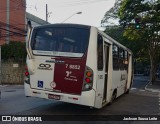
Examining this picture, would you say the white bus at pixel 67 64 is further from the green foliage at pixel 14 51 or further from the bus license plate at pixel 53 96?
the green foliage at pixel 14 51

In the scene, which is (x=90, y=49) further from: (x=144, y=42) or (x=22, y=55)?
(x=144, y=42)

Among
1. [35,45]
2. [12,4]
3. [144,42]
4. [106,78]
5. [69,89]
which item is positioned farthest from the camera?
[12,4]

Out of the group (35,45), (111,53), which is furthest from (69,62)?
(111,53)

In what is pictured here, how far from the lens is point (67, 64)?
32.7 ft

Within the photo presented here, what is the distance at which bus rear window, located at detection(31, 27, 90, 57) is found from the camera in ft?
32.9

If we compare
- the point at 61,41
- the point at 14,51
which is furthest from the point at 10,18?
the point at 61,41

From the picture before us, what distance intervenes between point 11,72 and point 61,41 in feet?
78.3

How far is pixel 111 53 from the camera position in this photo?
12.2 meters

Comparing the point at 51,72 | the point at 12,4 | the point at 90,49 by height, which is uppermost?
the point at 12,4

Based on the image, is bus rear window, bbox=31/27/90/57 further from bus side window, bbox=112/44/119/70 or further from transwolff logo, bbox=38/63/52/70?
bus side window, bbox=112/44/119/70

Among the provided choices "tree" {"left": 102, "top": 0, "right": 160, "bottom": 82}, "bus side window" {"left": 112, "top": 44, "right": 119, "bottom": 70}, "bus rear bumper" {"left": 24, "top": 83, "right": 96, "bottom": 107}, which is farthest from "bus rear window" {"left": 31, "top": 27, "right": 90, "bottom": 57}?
"tree" {"left": 102, "top": 0, "right": 160, "bottom": 82}

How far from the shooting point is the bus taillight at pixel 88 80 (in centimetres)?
970

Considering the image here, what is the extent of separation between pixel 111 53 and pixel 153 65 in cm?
2959

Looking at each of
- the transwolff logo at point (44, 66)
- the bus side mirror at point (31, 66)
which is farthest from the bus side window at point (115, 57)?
the bus side mirror at point (31, 66)
